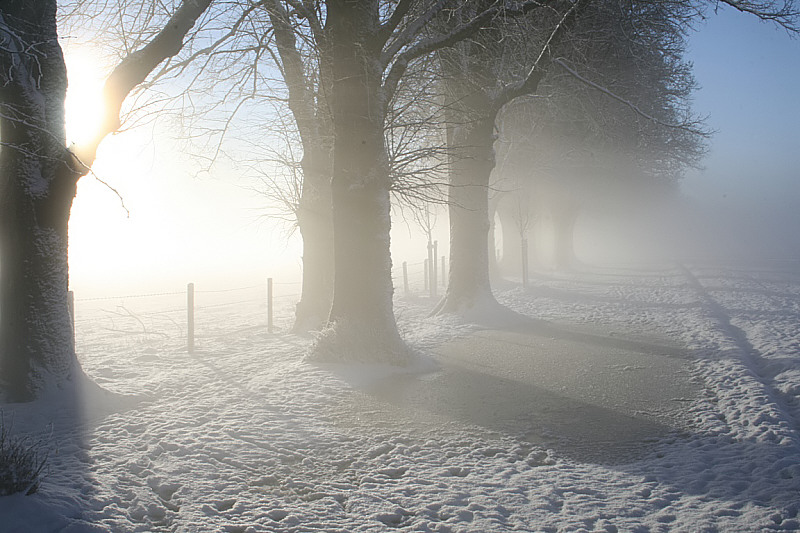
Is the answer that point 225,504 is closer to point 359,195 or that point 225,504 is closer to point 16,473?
point 16,473

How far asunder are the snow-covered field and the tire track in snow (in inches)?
1.6

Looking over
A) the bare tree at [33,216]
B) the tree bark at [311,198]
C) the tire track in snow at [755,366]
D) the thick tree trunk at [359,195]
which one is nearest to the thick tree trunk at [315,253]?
the tree bark at [311,198]

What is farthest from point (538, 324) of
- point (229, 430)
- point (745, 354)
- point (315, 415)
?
point (229, 430)

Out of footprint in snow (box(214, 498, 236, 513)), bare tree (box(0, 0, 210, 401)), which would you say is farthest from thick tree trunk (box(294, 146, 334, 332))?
footprint in snow (box(214, 498, 236, 513))

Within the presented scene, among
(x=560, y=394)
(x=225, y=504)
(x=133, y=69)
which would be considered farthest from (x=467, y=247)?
(x=225, y=504)

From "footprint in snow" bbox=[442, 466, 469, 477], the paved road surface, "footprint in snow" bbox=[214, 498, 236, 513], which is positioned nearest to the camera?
"footprint in snow" bbox=[214, 498, 236, 513]

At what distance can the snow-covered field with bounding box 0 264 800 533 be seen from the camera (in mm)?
3867

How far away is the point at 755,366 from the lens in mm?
8797

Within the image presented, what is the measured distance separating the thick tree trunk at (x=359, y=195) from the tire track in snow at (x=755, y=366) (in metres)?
4.93

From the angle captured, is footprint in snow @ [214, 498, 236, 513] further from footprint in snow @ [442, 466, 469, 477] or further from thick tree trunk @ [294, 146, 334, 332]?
thick tree trunk @ [294, 146, 334, 332]

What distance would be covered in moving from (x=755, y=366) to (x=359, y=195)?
22.3 ft

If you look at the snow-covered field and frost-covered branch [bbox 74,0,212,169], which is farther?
frost-covered branch [bbox 74,0,212,169]

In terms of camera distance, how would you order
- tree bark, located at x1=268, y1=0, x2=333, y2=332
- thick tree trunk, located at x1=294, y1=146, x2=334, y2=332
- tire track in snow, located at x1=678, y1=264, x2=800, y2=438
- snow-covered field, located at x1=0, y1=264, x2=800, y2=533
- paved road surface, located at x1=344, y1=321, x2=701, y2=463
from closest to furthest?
snow-covered field, located at x1=0, y1=264, x2=800, y2=533, paved road surface, located at x1=344, y1=321, x2=701, y2=463, tire track in snow, located at x1=678, y1=264, x2=800, y2=438, tree bark, located at x1=268, y1=0, x2=333, y2=332, thick tree trunk, located at x1=294, y1=146, x2=334, y2=332

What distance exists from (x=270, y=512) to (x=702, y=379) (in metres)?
6.64
